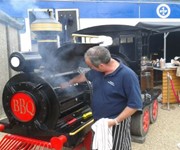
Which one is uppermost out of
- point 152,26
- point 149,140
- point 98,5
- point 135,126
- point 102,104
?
point 98,5

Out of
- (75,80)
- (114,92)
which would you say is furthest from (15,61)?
(114,92)

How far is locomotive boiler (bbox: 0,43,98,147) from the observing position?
93.5 inches

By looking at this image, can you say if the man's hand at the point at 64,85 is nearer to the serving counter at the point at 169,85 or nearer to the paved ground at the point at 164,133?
the paved ground at the point at 164,133

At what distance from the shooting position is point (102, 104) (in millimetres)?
2217

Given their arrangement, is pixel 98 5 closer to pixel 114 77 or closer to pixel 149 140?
pixel 149 140

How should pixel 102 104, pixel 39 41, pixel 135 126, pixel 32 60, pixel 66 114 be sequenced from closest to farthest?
pixel 102 104 < pixel 32 60 < pixel 66 114 < pixel 39 41 < pixel 135 126

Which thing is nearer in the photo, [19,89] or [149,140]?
[19,89]

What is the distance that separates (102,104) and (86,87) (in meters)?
0.82

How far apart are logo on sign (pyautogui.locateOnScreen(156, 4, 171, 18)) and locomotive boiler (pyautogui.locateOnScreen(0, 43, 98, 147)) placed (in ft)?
20.2

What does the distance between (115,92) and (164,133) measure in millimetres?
2614

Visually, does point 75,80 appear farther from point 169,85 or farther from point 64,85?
point 169,85

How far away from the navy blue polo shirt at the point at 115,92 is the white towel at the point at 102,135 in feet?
0.58

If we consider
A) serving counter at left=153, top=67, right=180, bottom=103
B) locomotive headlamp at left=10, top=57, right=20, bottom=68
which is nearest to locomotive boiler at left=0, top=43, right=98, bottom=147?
Answer: locomotive headlamp at left=10, top=57, right=20, bottom=68

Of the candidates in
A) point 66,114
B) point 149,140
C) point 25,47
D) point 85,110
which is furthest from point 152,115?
point 25,47
